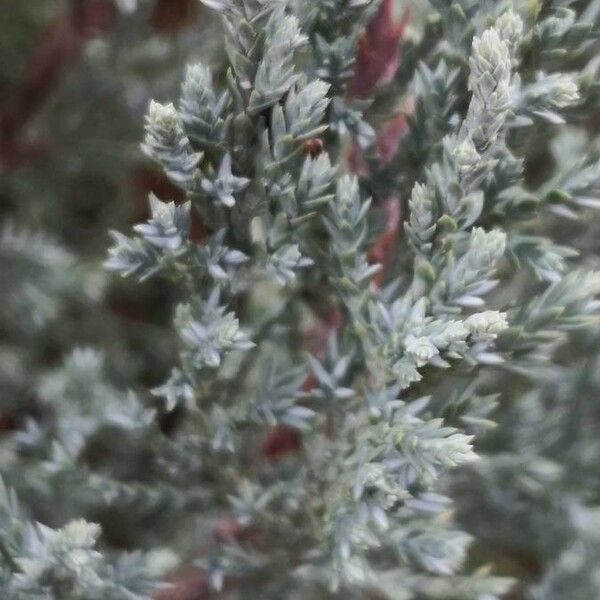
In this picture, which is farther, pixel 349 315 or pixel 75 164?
pixel 75 164

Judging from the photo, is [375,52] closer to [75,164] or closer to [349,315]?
[349,315]

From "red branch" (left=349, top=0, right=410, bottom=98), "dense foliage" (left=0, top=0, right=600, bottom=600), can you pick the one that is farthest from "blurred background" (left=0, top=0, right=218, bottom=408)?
"red branch" (left=349, top=0, right=410, bottom=98)

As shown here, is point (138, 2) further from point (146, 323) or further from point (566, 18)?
point (566, 18)

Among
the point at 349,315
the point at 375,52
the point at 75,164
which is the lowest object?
the point at 349,315

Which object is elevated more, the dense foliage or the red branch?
the red branch

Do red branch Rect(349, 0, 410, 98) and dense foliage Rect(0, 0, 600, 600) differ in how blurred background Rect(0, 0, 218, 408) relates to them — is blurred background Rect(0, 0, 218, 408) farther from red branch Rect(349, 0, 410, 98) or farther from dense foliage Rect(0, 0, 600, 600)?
red branch Rect(349, 0, 410, 98)

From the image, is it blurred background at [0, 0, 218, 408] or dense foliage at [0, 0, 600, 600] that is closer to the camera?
dense foliage at [0, 0, 600, 600]

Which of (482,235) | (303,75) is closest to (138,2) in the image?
(303,75)

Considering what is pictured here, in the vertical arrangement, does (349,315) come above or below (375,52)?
below

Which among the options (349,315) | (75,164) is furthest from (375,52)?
(75,164)

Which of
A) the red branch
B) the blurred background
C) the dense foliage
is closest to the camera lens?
the dense foliage

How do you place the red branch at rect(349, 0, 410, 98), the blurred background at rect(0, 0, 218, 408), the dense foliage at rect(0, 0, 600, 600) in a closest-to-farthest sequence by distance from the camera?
the dense foliage at rect(0, 0, 600, 600), the red branch at rect(349, 0, 410, 98), the blurred background at rect(0, 0, 218, 408)
